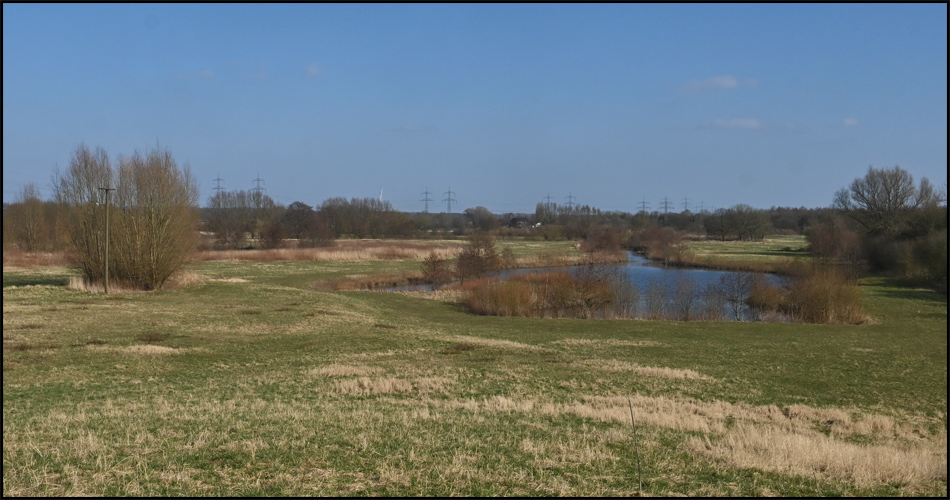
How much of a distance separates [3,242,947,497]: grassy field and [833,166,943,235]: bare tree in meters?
44.2

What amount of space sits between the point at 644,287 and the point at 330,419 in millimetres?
39618

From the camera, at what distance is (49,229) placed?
235 feet

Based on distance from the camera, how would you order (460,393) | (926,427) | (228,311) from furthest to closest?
1. (228,311)
2. (460,393)
3. (926,427)

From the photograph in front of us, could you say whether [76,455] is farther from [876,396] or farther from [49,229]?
[49,229]

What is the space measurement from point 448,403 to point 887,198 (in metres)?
73.7

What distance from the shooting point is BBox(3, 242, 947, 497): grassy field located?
7.07m

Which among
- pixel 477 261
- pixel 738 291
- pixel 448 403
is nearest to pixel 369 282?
pixel 477 261

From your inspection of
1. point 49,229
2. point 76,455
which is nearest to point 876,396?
point 76,455

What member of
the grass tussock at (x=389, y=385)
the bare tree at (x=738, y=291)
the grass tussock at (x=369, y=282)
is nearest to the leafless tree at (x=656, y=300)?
the bare tree at (x=738, y=291)

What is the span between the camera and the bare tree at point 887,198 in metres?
70.7

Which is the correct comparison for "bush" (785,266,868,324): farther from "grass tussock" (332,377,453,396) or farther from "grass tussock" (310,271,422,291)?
"grass tussock" (310,271,422,291)

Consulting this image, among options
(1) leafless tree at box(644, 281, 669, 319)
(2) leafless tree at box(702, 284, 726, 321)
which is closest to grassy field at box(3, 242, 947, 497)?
(2) leafless tree at box(702, 284, 726, 321)

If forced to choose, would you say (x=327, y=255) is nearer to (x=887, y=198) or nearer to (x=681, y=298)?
(x=681, y=298)

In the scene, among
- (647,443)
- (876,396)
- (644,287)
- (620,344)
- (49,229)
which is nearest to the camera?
(647,443)
